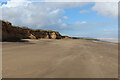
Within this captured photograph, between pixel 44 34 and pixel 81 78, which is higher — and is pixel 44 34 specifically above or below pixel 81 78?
above

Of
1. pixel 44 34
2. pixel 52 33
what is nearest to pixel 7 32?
pixel 44 34

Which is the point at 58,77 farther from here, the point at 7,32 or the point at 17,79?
the point at 7,32

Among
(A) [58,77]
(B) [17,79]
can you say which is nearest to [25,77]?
(B) [17,79]

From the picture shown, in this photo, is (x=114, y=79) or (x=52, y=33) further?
(x=52, y=33)

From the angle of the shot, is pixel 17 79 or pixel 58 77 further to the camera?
pixel 58 77

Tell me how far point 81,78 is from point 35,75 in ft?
3.64

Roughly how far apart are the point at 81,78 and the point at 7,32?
A: 10.3 metres

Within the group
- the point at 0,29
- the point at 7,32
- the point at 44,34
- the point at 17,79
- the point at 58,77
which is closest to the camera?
the point at 17,79

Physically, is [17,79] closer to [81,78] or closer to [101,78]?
[81,78]

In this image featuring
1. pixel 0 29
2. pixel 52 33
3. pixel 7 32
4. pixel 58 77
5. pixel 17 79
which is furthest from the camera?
pixel 52 33

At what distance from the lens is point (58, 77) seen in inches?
65.1

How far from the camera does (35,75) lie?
67.2 inches

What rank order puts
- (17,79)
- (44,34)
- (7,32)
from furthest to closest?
(44,34) → (7,32) → (17,79)

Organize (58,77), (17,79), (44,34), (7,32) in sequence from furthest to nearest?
(44,34)
(7,32)
(58,77)
(17,79)
